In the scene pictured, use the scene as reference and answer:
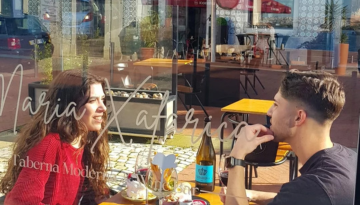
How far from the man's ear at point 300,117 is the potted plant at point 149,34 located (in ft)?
3.62

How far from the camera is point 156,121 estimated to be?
2.88 meters

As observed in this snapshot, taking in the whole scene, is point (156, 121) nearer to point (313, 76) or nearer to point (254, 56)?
point (254, 56)

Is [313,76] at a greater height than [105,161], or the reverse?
[313,76]

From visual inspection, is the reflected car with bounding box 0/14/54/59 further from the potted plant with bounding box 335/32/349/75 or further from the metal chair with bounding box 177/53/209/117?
the potted plant with bounding box 335/32/349/75

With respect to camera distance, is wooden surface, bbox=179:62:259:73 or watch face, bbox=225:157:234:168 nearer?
watch face, bbox=225:157:234:168

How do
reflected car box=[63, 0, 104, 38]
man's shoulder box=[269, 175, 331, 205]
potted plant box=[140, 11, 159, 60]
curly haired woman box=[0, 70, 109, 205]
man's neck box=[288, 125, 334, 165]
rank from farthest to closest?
reflected car box=[63, 0, 104, 38] < potted plant box=[140, 11, 159, 60] < curly haired woman box=[0, 70, 109, 205] < man's neck box=[288, 125, 334, 165] < man's shoulder box=[269, 175, 331, 205]

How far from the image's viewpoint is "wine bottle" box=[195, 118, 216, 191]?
2.60 m

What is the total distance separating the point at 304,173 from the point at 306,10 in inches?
30.8

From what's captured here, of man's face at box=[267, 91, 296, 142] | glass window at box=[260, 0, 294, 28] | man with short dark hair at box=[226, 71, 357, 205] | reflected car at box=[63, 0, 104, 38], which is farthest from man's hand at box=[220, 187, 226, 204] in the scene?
reflected car at box=[63, 0, 104, 38]

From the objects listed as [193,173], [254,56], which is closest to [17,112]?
[193,173]

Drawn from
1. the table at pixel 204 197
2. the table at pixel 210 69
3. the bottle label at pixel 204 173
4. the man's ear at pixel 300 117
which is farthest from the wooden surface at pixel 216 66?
the table at pixel 204 197

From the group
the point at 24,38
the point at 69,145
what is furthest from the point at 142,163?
the point at 24,38

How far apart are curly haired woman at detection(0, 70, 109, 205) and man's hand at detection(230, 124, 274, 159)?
90cm

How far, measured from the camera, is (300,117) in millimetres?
2291
